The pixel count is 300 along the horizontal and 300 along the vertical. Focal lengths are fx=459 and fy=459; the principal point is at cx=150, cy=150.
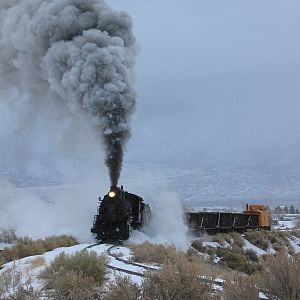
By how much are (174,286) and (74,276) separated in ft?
4.87

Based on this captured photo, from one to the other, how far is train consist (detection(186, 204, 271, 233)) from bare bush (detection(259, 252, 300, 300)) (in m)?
18.8

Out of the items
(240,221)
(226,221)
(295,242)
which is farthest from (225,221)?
(295,242)

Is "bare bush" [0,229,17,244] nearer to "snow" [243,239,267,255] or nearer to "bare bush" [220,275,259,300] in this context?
"snow" [243,239,267,255]

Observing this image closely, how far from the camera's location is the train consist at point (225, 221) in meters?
27.0

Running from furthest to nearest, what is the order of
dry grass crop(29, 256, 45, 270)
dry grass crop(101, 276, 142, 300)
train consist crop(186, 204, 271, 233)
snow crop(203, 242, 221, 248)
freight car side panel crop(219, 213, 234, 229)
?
freight car side panel crop(219, 213, 234, 229) → train consist crop(186, 204, 271, 233) → snow crop(203, 242, 221, 248) → dry grass crop(29, 256, 45, 270) → dry grass crop(101, 276, 142, 300)

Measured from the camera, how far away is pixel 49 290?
694 centimetres

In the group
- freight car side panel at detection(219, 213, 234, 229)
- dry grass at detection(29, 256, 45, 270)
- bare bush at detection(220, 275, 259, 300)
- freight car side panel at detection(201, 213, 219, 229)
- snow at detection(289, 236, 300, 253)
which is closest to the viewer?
bare bush at detection(220, 275, 259, 300)

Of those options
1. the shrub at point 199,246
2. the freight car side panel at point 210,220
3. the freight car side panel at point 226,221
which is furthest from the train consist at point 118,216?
the freight car side panel at point 226,221

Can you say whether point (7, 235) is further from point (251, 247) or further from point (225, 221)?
point (251, 247)

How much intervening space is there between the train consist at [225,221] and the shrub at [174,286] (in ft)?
62.2

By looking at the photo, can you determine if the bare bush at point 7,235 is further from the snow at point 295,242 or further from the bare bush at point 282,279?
the bare bush at point 282,279

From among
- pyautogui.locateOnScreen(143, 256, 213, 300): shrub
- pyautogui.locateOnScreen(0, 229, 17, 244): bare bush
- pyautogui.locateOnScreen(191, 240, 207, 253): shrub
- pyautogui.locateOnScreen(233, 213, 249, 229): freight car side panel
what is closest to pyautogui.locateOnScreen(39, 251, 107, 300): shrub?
pyautogui.locateOnScreen(143, 256, 213, 300): shrub

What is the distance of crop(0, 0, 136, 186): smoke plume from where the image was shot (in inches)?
790

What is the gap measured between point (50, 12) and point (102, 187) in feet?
43.2
